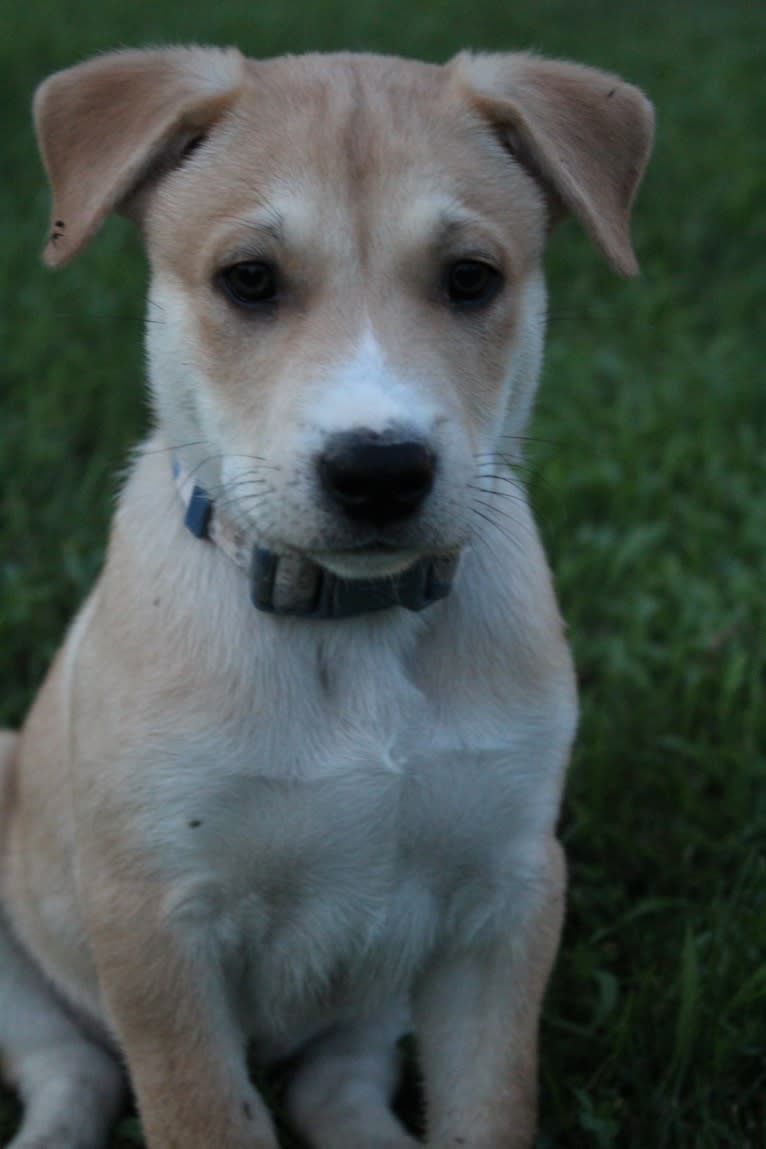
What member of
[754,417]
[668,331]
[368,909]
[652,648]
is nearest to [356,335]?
[368,909]

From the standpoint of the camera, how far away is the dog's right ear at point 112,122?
2.57 m

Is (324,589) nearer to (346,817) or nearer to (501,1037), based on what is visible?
(346,817)

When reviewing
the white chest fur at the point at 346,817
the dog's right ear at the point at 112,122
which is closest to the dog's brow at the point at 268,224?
the dog's right ear at the point at 112,122

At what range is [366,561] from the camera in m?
2.45

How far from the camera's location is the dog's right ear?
101 inches

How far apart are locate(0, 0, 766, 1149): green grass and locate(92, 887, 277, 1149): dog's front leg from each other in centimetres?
68

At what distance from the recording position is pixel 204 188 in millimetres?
2588

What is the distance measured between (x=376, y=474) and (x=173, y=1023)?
105cm

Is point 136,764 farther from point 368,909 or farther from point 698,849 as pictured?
point 698,849

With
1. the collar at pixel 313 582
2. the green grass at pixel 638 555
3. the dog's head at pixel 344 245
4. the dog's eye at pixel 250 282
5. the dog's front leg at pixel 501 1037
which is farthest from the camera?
the green grass at pixel 638 555

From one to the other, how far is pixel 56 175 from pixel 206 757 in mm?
1030

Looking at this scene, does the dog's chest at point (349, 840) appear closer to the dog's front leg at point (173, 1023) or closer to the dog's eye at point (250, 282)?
the dog's front leg at point (173, 1023)

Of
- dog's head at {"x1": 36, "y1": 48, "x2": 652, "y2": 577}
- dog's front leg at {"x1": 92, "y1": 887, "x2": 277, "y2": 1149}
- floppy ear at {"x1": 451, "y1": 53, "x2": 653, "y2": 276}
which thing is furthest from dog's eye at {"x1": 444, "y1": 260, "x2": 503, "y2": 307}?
dog's front leg at {"x1": 92, "y1": 887, "x2": 277, "y2": 1149}

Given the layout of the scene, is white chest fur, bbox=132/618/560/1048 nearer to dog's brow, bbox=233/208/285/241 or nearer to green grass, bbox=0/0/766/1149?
green grass, bbox=0/0/766/1149
